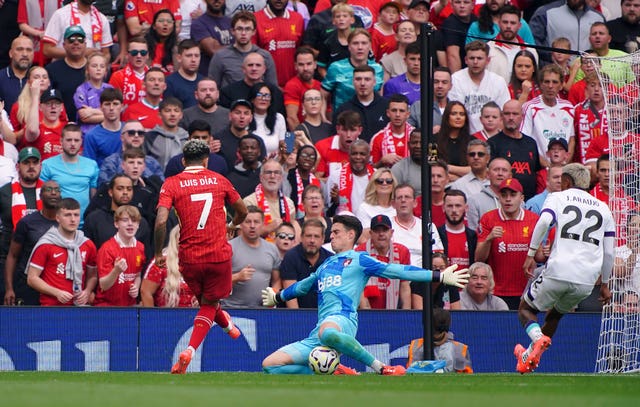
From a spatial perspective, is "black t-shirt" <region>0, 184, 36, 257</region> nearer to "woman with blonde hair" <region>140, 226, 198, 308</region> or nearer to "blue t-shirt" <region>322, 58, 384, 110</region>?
"woman with blonde hair" <region>140, 226, 198, 308</region>

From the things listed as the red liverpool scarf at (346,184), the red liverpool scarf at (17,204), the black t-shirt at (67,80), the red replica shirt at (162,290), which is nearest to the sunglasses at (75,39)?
the black t-shirt at (67,80)

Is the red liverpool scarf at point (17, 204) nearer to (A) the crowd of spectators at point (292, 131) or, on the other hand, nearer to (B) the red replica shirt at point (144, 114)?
(A) the crowd of spectators at point (292, 131)

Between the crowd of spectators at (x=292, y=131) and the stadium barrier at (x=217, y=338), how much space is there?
1.58ft

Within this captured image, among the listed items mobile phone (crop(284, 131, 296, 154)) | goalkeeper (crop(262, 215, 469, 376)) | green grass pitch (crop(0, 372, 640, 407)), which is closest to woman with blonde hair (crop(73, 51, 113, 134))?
mobile phone (crop(284, 131, 296, 154))

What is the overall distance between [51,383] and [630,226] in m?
7.75

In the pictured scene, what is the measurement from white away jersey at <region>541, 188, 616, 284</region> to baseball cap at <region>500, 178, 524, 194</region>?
2.60 metres

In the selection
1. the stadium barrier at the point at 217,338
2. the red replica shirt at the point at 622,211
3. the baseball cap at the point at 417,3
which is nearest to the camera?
the stadium barrier at the point at 217,338

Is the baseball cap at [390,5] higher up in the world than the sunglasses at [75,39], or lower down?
higher up

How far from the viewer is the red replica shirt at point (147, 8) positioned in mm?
19422

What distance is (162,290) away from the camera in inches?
599

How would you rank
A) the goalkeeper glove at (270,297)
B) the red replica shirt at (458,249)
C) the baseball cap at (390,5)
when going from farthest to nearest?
the baseball cap at (390,5) → the red replica shirt at (458,249) → the goalkeeper glove at (270,297)

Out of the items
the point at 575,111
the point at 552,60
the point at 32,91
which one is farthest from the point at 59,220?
the point at 552,60

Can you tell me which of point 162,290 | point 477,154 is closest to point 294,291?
point 162,290

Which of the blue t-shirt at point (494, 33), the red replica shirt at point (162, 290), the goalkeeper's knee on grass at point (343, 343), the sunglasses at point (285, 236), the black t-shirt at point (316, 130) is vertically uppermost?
the blue t-shirt at point (494, 33)
